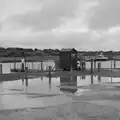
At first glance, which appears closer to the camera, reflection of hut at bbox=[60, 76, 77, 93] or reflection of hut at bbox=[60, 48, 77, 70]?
reflection of hut at bbox=[60, 76, 77, 93]

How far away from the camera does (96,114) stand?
30.3 ft

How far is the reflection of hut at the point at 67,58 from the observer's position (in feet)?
96.9

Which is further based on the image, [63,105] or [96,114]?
[63,105]

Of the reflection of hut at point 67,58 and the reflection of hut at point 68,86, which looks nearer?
the reflection of hut at point 68,86

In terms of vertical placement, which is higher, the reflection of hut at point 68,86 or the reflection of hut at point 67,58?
the reflection of hut at point 67,58

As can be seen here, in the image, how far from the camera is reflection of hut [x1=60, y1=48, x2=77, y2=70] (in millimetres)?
29531

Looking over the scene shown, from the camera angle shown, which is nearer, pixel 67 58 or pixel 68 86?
pixel 68 86

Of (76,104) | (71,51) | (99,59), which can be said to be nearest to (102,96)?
(76,104)

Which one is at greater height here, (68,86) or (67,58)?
(67,58)

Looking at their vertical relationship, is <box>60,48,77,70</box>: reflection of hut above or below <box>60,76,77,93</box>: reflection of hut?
above

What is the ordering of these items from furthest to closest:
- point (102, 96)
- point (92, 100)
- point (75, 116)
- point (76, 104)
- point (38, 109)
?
point (102, 96), point (92, 100), point (76, 104), point (38, 109), point (75, 116)

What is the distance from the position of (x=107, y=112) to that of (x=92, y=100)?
255cm

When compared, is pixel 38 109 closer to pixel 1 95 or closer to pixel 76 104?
pixel 76 104

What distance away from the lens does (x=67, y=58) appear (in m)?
29.8
